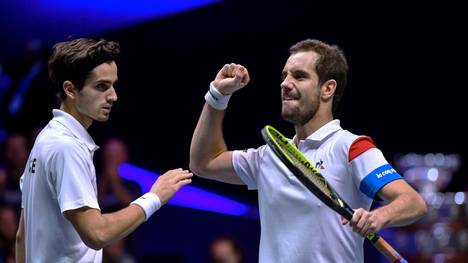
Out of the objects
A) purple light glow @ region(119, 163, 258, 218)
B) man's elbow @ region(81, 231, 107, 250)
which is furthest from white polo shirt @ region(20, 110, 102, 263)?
purple light glow @ region(119, 163, 258, 218)

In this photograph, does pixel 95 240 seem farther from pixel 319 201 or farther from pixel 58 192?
pixel 319 201

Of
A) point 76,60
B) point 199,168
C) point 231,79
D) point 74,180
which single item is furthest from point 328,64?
point 74,180

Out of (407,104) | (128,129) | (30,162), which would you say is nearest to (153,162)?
(128,129)

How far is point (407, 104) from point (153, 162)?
2443 millimetres

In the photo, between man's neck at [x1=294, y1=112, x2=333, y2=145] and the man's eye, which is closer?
the man's eye

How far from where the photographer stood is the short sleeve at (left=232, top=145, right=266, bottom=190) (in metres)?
4.54

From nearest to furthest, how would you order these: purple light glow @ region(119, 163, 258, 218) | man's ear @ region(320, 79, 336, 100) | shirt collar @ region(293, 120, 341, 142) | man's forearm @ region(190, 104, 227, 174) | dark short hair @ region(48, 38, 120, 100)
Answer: dark short hair @ region(48, 38, 120, 100) → shirt collar @ region(293, 120, 341, 142) → man's ear @ region(320, 79, 336, 100) → man's forearm @ region(190, 104, 227, 174) → purple light glow @ region(119, 163, 258, 218)

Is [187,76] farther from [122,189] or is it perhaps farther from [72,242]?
[72,242]

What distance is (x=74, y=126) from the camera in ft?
13.5

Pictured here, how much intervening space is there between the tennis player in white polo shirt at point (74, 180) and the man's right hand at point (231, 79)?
535 millimetres

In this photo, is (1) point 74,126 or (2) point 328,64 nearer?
(1) point 74,126

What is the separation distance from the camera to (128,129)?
8.99 metres

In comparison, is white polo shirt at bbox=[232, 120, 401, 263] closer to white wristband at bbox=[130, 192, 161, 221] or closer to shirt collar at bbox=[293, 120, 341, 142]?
shirt collar at bbox=[293, 120, 341, 142]

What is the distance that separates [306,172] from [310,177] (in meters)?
0.04
